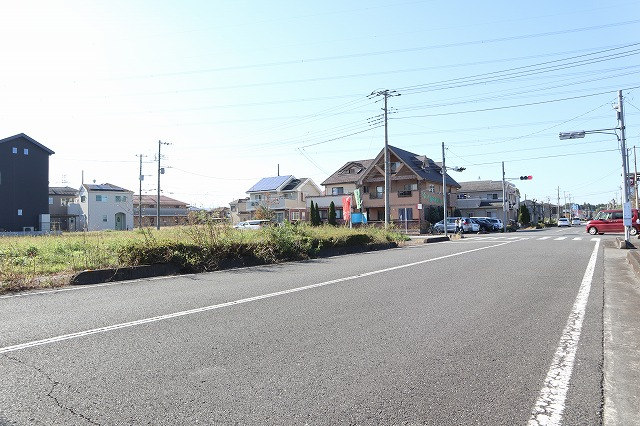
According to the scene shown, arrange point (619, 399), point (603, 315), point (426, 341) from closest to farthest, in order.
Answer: point (619, 399) → point (426, 341) → point (603, 315)

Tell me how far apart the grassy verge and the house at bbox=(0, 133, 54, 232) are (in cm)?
3135

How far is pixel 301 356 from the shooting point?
4125 millimetres

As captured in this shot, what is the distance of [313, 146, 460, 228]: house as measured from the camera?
1874 inches

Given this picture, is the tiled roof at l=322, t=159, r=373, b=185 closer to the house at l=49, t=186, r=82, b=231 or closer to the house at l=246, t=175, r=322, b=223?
the house at l=246, t=175, r=322, b=223

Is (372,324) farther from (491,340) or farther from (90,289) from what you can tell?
(90,289)

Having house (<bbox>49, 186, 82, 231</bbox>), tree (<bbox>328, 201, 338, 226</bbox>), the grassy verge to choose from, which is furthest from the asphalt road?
house (<bbox>49, 186, 82, 231</bbox>)

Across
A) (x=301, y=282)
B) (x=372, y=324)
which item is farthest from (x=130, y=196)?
(x=372, y=324)

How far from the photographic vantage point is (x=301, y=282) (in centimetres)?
886

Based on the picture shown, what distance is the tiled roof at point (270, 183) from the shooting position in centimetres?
6235

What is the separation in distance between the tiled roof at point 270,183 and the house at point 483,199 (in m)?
25.3

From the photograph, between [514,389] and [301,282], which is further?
[301,282]

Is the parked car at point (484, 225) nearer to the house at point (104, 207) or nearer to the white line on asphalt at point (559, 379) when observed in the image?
the white line on asphalt at point (559, 379)

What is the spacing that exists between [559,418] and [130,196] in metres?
62.9

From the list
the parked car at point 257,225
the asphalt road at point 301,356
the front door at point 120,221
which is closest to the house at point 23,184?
the front door at point 120,221
